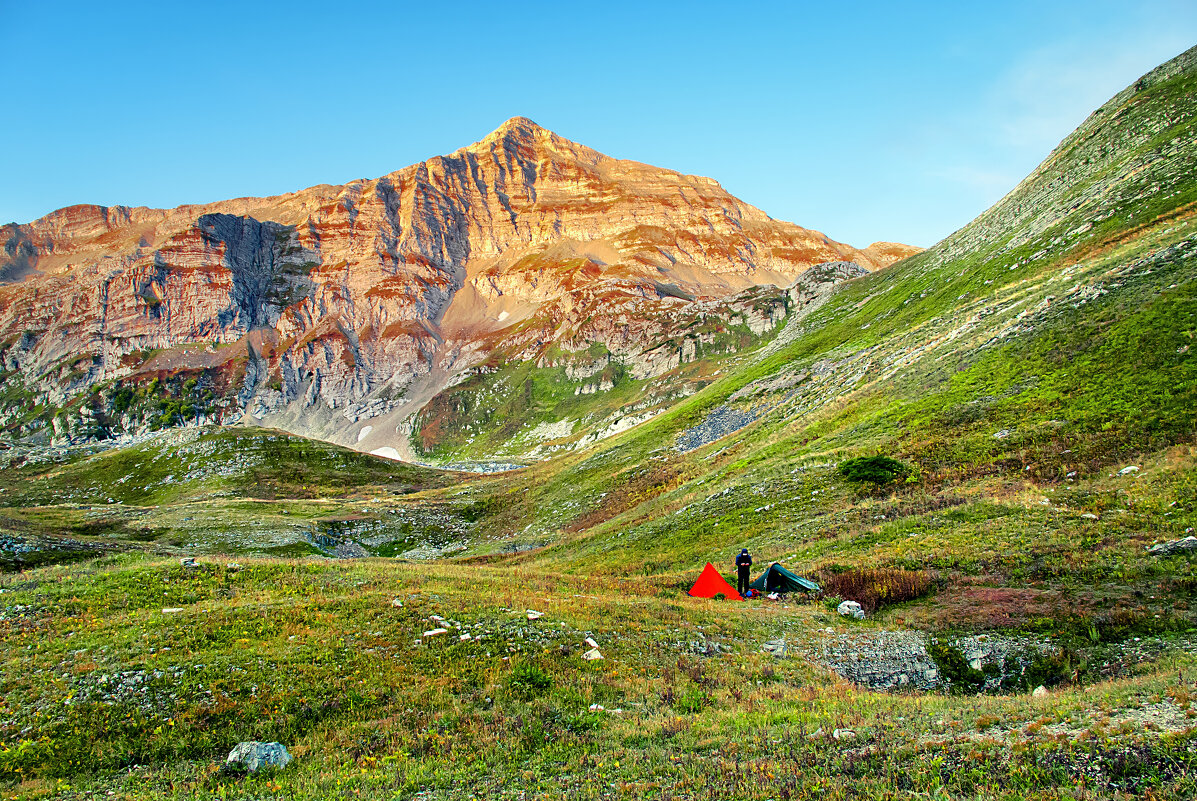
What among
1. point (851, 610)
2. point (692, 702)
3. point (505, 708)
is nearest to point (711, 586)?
point (851, 610)

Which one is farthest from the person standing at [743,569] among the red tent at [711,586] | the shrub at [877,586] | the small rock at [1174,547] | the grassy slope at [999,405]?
the small rock at [1174,547]

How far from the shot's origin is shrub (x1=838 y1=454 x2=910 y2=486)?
2972 centimetres

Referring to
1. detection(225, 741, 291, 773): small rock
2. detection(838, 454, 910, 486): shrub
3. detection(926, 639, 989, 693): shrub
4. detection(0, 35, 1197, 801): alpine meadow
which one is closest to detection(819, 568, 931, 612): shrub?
detection(0, 35, 1197, 801): alpine meadow

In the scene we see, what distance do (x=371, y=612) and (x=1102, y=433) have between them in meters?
30.1

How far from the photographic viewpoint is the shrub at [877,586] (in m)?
19.2

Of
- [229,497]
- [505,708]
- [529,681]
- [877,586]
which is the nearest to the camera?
[505,708]

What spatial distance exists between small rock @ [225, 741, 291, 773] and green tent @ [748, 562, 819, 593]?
18.1 m

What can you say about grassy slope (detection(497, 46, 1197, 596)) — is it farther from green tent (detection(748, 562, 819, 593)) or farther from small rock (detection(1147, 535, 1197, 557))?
green tent (detection(748, 562, 819, 593))

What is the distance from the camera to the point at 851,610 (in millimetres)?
18984

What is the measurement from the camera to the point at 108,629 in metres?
14.7

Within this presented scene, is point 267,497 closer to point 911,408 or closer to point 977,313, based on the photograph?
point 911,408

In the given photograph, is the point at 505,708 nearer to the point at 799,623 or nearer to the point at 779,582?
the point at 799,623

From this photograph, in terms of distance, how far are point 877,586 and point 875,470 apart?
38.7ft

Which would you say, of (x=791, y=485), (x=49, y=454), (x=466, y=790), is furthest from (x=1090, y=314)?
(x=49, y=454)
